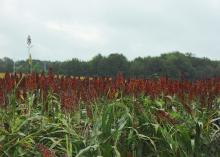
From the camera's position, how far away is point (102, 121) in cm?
564

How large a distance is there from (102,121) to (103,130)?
111mm

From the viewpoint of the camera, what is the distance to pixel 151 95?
287 inches

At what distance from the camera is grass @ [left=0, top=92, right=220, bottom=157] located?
538 centimetres

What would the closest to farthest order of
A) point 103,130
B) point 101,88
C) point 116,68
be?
point 103,130, point 101,88, point 116,68

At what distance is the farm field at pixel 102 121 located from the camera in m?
5.42

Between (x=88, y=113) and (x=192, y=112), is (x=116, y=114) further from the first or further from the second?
(x=192, y=112)

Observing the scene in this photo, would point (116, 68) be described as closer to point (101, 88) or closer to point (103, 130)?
point (101, 88)

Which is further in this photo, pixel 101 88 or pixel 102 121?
pixel 101 88

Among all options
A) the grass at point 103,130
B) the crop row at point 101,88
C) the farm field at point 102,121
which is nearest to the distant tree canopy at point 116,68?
the crop row at point 101,88

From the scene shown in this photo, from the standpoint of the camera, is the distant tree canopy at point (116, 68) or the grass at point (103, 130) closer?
the grass at point (103, 130)

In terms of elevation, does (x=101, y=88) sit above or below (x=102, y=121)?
above

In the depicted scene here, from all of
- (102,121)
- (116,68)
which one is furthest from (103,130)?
(116,68)

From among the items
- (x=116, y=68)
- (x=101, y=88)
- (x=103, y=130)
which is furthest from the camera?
(x=116, y=68)

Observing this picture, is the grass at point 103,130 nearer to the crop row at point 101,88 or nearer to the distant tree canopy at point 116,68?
the crop row at point 101,88
